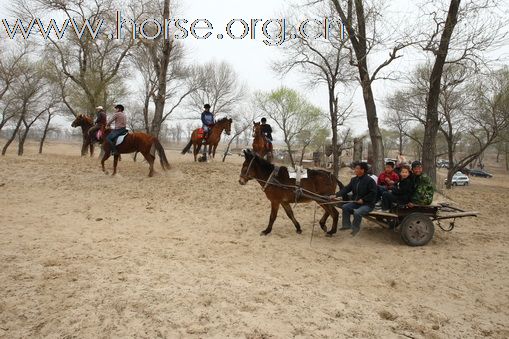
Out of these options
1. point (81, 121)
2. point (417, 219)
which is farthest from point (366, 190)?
point (81, 121)

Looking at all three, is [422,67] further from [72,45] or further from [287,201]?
[72,45]

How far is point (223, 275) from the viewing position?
512 cm

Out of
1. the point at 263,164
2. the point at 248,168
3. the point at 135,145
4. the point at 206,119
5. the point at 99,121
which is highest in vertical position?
the point at 206,119

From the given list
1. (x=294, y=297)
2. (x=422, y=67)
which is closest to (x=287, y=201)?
(x=294, y=297)

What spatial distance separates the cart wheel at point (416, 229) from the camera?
7035mm

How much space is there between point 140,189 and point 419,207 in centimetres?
832

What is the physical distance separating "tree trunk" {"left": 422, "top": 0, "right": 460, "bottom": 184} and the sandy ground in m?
2.47

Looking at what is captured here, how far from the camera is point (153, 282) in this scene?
4602 millimetres

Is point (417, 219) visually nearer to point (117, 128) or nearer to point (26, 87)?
point (117, 128)

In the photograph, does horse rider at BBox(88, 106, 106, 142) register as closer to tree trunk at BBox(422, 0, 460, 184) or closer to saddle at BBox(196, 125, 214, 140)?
saddle at BBox(196, 125, 214, 140)

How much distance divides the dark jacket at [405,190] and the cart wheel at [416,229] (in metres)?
0.36

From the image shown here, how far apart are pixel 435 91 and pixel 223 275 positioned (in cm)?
953

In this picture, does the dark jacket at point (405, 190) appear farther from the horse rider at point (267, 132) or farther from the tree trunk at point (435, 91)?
the horse rider at point (267, 132)

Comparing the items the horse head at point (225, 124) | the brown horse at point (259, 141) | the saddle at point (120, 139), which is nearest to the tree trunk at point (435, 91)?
the brown horse at point (259, 141)
